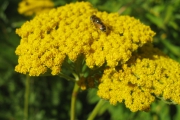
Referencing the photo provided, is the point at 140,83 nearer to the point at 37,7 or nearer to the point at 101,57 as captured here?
the point at 101,57

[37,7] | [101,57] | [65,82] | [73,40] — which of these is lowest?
[65,82]

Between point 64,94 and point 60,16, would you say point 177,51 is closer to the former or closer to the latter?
point 60,16

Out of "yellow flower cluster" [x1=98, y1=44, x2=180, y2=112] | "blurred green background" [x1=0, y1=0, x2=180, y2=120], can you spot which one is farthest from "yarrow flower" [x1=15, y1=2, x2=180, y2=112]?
"blurred green background" [x1=0, y1=0, x2=180, y2=120]

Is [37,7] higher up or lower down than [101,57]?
lower down

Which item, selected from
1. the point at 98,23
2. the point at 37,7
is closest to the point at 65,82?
the point at 37,7

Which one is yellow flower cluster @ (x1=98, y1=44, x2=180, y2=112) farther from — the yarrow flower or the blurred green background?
the blurred green background

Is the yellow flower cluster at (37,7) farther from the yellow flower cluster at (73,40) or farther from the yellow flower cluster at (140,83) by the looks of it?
the yellow flower cluster at (140,83)

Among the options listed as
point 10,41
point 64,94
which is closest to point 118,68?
point 10,41

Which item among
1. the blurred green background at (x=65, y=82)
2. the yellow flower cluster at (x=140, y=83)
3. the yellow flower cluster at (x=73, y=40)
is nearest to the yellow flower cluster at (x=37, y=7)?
the blurred green background at (x=65, y=82)

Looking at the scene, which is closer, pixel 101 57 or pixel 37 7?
pixel 101 57
